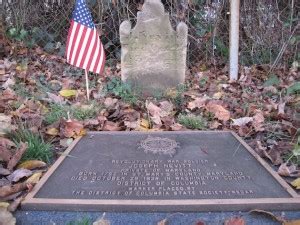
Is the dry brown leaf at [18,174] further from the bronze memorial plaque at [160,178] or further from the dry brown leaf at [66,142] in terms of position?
the dry brown leaf at [66,142]

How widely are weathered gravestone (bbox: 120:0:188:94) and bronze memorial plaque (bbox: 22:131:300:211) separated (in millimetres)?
1831

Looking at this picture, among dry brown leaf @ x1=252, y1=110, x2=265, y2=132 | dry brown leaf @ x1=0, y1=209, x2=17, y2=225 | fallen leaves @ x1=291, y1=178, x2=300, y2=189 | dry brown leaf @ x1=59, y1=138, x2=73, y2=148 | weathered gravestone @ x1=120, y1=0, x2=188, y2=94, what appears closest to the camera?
dry brown leaf @ x1=0, y1=209, x2=17, y2=225

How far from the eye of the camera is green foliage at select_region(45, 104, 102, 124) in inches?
125

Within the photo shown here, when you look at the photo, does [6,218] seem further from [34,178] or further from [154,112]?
[154,112]

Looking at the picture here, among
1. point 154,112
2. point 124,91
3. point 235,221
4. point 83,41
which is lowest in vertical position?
point 235,221

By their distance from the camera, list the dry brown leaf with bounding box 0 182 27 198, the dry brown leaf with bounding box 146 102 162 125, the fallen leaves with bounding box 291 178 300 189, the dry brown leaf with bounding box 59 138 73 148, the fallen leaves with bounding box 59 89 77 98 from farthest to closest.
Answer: the fallen leaves with bounding box 59 89 77 98, the dry brown leaf with bounding box 146 102 162 125, the dry brown leaf with bounding box 59 138 73 148, the fallen leaves with bounding box 291 178 300 189, the dry brown leaf with bounding box 0 182 27 198

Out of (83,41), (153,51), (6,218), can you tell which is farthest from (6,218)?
(153,51)

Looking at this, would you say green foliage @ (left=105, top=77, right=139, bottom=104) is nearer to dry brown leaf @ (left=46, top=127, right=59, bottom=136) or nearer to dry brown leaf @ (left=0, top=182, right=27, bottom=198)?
dry brown leaf @ (left=46, top=127, right=59, bottom=136)

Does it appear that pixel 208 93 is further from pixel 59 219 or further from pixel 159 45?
pixel 59 219

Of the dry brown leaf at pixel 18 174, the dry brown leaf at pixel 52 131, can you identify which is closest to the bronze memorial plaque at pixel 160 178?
the dry brown leaf at pixel 18 174

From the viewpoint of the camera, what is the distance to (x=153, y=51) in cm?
441

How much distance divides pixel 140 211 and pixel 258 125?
171cm

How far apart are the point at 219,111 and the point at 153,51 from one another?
1392 millimetres

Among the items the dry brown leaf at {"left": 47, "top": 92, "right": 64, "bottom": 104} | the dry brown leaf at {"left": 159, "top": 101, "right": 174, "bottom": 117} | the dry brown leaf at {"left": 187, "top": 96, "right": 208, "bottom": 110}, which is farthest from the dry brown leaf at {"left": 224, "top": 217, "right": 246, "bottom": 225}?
the dry brown leaf at {"left": 47, "top": 92, "right": 64, "bottom": 104}
